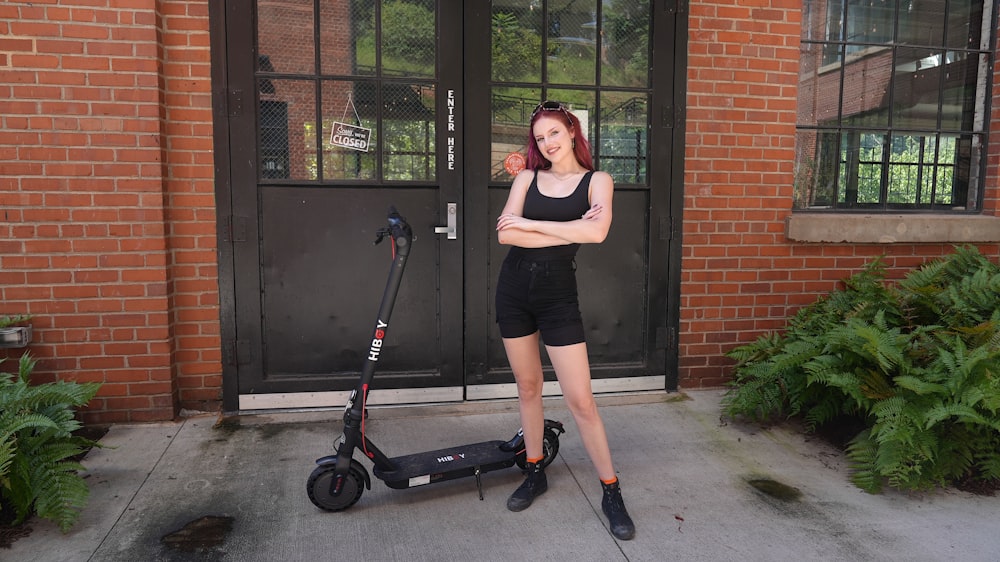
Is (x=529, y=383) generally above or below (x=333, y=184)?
below

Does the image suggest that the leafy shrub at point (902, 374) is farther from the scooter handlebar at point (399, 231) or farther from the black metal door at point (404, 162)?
the scooter handlebar at point (399, 231)

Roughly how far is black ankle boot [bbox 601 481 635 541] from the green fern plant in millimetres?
2248

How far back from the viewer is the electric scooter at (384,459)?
2.94 m

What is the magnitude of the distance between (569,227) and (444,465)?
4.20 ft

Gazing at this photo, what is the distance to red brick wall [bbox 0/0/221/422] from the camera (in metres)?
3.82

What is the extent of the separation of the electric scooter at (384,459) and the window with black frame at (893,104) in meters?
3.21

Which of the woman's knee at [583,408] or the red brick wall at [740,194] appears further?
the red brick wall at [740,194]

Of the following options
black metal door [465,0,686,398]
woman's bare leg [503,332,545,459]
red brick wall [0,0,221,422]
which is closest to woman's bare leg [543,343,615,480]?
woman's bare leg [503,332,545,459]

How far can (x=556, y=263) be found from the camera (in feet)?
9.57

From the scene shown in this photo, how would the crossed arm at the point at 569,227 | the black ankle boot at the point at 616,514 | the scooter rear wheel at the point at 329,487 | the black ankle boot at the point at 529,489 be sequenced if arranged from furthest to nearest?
the black ankle boot at the point at 529,489
the scooter rear wheel at the point at 329,487
the black ankle boot at the point at 616,514
the crossed arm at the point at 569,227

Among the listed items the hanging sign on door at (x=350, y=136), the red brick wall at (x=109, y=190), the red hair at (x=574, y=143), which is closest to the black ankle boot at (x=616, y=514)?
the red hair at (x=574, y=143)

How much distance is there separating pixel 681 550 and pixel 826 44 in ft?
12.7

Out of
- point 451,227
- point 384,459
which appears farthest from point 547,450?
point 451,227

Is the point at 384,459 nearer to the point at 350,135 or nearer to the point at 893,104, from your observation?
the point at 350,135
